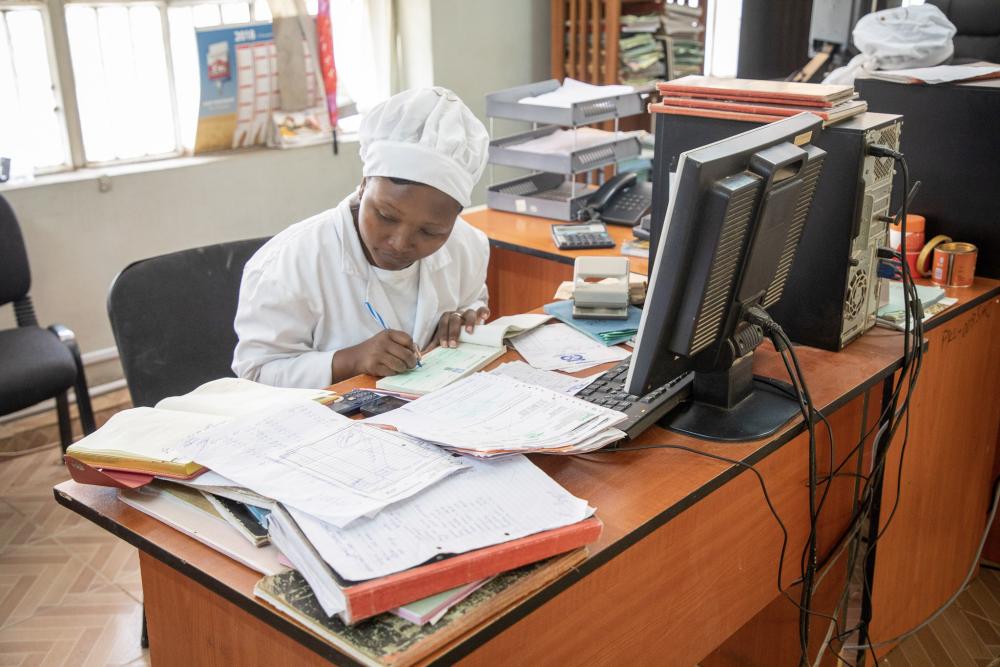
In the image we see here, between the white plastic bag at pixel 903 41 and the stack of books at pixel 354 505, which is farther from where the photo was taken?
the white plastic bag at pixel 903 41

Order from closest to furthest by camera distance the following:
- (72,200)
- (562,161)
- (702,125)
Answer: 1. (702,125)
2. (562,161)
3. (72,200)

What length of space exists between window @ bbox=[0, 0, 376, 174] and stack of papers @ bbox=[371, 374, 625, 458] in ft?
8.38

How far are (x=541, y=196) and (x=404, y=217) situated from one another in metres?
1.28

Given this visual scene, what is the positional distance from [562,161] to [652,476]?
1594mm

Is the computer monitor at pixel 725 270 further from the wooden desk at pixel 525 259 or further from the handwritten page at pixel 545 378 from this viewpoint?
the wooden desk at pixel 525 259

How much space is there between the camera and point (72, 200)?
3.30 meters

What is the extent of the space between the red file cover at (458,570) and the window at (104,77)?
9.56ft

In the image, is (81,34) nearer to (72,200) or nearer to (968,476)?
(72,200)

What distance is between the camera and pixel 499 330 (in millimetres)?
1767

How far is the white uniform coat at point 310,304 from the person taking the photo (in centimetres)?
177

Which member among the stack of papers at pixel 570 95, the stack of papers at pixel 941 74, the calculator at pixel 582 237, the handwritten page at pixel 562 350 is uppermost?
the stack of papers at pixel 941 74

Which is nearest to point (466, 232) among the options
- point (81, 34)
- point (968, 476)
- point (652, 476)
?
point (652, 476)

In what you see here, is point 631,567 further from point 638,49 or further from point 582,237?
point 638,49

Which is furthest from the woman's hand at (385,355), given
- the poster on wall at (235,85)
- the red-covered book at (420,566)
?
the poster on wall at (235,85)
